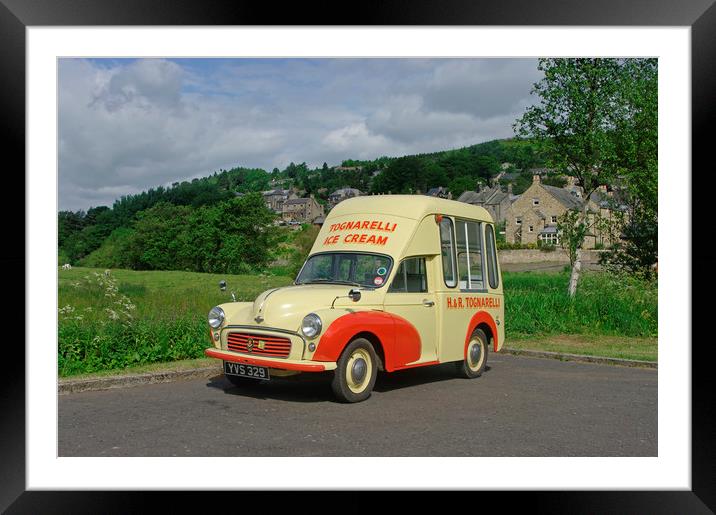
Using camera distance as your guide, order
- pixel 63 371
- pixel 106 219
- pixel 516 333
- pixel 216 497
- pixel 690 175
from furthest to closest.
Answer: pixel 106 219, pixel 516 333, pixel 63 371, pixel 690 175, pixel 216 497

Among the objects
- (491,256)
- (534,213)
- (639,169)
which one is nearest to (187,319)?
(491,256)

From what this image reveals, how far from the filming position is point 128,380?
9758 millimetres

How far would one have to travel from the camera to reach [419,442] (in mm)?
7105

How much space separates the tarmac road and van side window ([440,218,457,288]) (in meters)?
1.61

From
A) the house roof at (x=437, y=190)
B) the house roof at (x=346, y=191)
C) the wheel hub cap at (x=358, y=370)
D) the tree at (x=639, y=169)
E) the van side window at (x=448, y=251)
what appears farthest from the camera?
the house roof at (x=437, y=190)

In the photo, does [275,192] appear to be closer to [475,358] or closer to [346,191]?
[346,191]

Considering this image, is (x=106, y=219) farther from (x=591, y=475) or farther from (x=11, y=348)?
(x=591, y=475)

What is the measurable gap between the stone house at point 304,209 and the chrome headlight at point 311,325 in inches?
742

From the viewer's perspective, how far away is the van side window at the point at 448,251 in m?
10.6

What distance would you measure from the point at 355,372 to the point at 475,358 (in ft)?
10.3

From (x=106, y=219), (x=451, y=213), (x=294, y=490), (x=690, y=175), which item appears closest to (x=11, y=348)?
(x=294, y=490)
